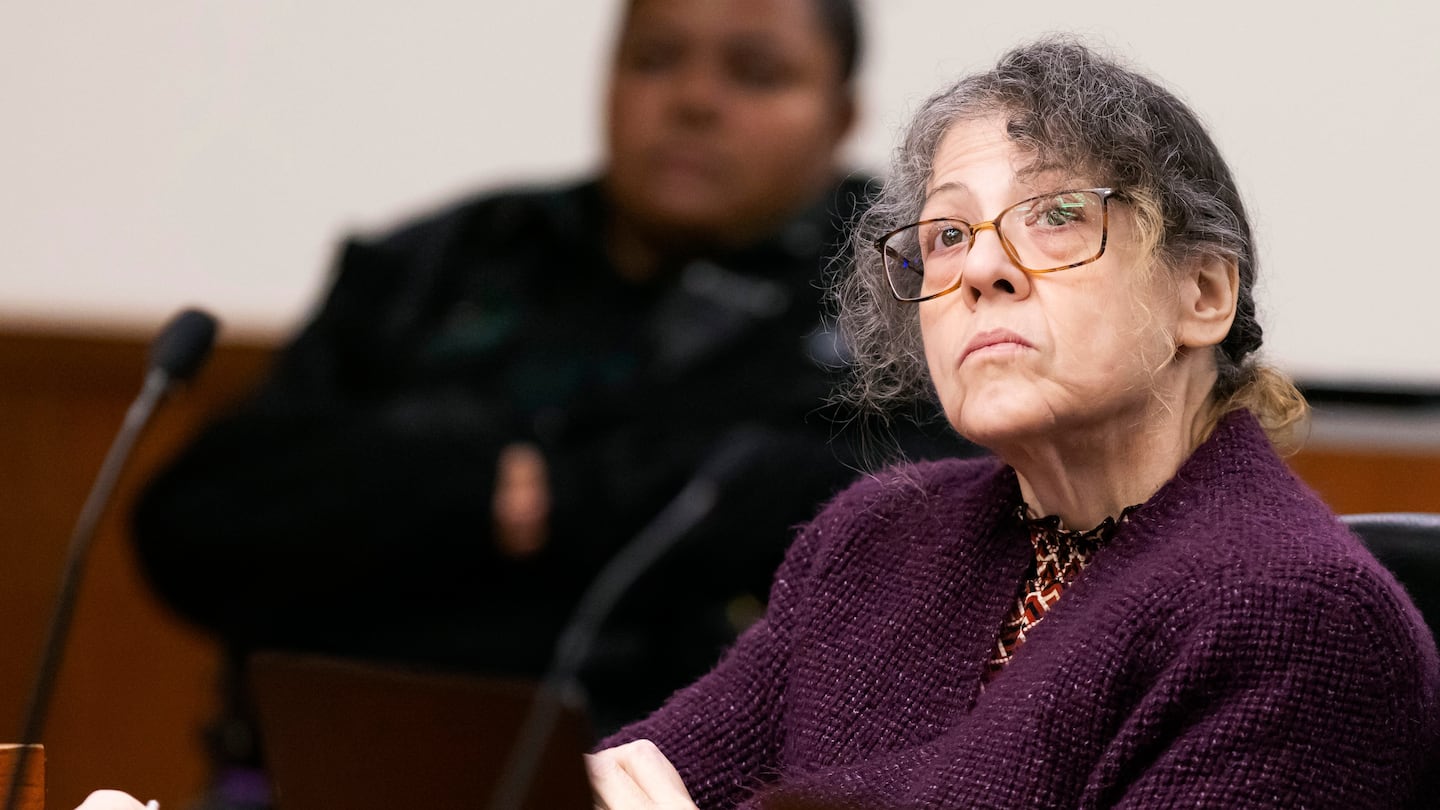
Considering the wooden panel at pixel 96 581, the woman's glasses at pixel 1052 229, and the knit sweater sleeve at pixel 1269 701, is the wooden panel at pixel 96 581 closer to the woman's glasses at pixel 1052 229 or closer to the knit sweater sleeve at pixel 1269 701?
the woman's glasses at pixel 1052 229

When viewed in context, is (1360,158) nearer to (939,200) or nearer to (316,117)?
(939,200)

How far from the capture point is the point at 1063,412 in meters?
1.01

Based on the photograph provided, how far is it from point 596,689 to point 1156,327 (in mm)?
1239

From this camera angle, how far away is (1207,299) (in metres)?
1.06

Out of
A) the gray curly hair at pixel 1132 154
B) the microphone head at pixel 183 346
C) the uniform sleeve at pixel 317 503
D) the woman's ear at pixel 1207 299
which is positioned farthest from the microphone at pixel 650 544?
the woman's ear at pixel 1207 299

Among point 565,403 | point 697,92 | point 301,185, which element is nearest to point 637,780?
point 565,403

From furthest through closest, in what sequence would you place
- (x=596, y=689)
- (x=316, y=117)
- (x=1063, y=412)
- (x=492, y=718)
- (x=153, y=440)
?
(x=153, y=440), (x=316, y=117), (x=596, y=689), (x=1063, y=412), (x=492, y=718)

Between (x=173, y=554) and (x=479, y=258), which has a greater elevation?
(x=479, y=258)

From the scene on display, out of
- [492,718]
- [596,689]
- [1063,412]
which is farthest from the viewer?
[596,689]

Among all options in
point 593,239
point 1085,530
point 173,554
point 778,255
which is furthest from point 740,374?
point 1085,530

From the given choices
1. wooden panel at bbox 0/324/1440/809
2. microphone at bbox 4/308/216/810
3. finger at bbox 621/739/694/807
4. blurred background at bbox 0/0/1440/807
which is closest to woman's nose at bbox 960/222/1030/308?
finger at bbox 621/739/694/807

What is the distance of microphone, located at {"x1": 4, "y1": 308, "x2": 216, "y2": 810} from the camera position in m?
1.01

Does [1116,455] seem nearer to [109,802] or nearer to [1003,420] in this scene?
[1003,420]

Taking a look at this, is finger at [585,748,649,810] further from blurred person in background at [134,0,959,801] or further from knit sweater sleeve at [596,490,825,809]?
blurred person in background at [134,0,959,801]
